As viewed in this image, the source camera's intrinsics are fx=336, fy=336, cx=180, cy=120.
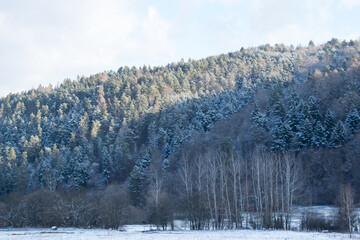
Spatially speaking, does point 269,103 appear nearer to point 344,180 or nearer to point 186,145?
point 186,145

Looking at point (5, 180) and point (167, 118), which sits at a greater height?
point (167, 118)

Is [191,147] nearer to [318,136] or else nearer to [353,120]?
[318,136]

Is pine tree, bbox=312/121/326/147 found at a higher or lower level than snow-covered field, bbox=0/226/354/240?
higher

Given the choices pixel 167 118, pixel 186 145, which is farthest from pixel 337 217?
pixel 167 118

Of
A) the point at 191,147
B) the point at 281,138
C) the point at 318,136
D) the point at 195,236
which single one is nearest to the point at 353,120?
the point at 318,136

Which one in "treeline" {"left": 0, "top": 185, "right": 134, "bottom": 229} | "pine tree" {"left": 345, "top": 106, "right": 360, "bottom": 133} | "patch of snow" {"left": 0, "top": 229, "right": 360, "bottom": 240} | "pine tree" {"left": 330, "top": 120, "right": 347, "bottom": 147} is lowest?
"patch of snow" {"left": 0, "top": 229, "right": 360, "bottom": 240}

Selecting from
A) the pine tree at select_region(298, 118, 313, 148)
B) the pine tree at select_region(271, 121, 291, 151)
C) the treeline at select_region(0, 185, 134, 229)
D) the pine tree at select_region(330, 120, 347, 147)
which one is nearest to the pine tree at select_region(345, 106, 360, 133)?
the pine tree at select_region(330, 120, 347, 147)

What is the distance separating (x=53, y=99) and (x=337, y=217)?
5414 inches

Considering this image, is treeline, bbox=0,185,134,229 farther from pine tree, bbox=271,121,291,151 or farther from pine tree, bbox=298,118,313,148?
pine tree, bbox=298,118,313,148

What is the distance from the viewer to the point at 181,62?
17612cm

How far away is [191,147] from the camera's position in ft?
262

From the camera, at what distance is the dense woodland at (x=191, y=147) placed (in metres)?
42.6

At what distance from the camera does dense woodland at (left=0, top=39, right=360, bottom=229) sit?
140 ft

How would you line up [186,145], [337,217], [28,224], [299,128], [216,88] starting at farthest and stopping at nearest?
Answer: [216,88] → [186,145] → [299,128] → [28,224] → [337,217]
